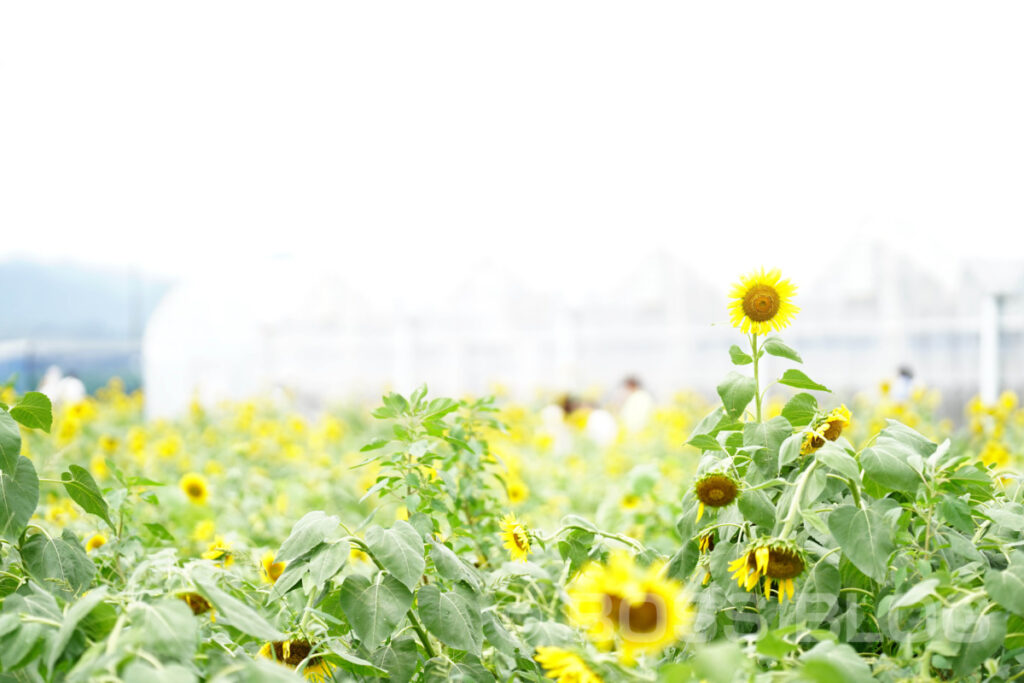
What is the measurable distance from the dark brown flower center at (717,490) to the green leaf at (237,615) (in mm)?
403

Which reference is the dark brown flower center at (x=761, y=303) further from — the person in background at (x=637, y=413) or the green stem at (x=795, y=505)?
the person in background at (x=637, y=413)

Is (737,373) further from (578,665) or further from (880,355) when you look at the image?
(880,355)

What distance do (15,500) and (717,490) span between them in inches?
25.5

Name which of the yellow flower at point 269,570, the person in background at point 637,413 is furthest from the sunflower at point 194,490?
the person in background at point 637,413

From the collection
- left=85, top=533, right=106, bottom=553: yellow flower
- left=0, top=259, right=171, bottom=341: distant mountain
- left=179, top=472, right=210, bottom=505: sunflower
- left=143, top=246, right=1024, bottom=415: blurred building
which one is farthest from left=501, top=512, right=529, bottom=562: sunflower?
left=0, top=259, right=171, bottom=341: distant mountain

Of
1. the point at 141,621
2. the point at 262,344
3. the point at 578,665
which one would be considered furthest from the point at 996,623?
the point at 262,344

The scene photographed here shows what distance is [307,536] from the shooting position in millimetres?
796

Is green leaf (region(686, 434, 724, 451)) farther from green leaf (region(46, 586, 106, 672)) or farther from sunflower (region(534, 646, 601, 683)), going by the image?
green leaf (region(46, 586, 106, 672))

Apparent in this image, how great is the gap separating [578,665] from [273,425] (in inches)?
140

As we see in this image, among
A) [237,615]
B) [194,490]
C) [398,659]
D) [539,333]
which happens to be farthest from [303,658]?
[539,333]

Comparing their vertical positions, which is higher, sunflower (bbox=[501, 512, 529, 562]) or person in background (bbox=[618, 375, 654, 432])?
sunflower (bbox=[501, 512, 529, 562])

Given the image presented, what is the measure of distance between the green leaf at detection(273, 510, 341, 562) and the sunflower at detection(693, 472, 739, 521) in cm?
34

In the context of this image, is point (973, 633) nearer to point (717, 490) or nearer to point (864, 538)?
point (864, 538)

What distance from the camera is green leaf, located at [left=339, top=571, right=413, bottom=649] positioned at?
0.79 m
